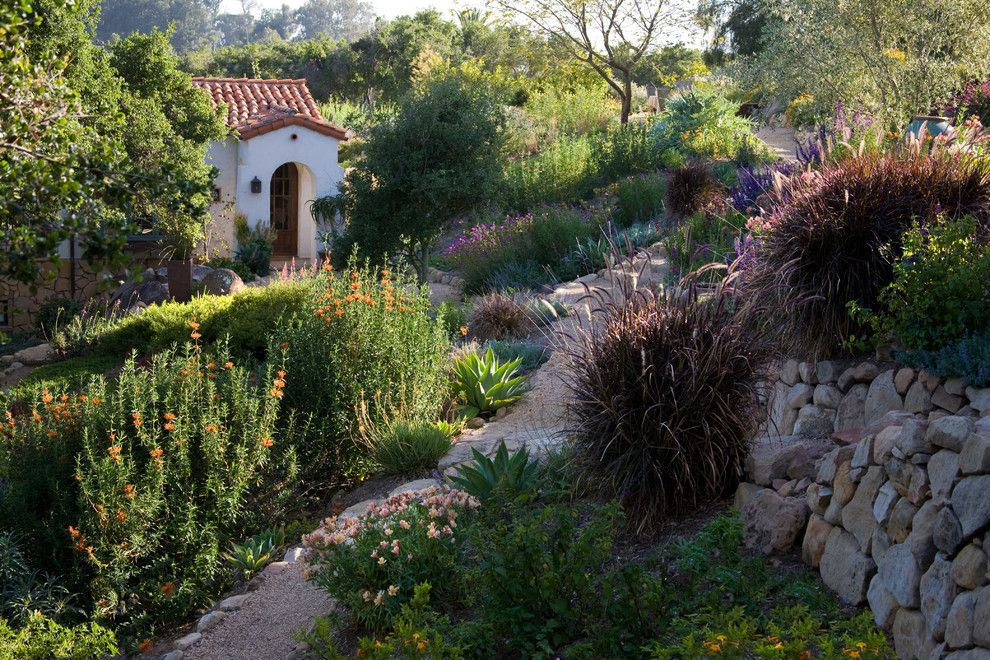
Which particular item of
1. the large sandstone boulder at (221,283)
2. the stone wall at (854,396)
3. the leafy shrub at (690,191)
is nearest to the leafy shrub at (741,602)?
the stone wall at (854,396)

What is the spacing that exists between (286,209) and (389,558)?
17.7 m

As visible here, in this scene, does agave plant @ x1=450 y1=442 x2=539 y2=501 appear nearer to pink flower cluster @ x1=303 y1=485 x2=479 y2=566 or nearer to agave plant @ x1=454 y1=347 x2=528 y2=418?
pink flower cluster @ x1=303 y1=485 x2=479 y2=566

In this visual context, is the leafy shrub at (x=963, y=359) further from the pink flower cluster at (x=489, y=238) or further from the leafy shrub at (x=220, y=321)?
the pink flower cluster at (x=489, y=238)

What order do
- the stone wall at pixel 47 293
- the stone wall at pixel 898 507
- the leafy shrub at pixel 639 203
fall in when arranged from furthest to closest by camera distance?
the stone wall at pixel 47 293, the leafy shrub at pixel 639 203, the stone wall at pixel 898 507

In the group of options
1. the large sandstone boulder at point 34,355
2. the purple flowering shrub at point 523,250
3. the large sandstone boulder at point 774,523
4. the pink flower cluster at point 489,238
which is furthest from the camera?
the pink flower cluster at point 489,238

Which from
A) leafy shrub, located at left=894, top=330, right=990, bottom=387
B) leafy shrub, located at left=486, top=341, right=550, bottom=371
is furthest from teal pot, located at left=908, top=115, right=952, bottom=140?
leafy shrub, located at left=894, top=330, right=990, bottom=387

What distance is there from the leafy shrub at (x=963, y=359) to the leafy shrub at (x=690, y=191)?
8.59m

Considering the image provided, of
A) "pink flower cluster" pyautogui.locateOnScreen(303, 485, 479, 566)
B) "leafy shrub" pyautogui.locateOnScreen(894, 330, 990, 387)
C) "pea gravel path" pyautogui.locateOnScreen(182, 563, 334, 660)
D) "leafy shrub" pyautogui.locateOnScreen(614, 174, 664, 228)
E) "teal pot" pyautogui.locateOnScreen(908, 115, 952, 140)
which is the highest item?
"teal pot" pyautogui.locateOnScreen(908, 115, 952, 140)

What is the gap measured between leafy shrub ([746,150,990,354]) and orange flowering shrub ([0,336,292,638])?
3403mm

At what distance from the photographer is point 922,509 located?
352cm

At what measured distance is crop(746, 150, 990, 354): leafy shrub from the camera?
17.8 feet

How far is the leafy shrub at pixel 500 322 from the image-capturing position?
10492 mm

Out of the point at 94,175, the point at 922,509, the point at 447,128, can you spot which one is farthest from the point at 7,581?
the point at 447,128

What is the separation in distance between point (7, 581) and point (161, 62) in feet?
38.8
